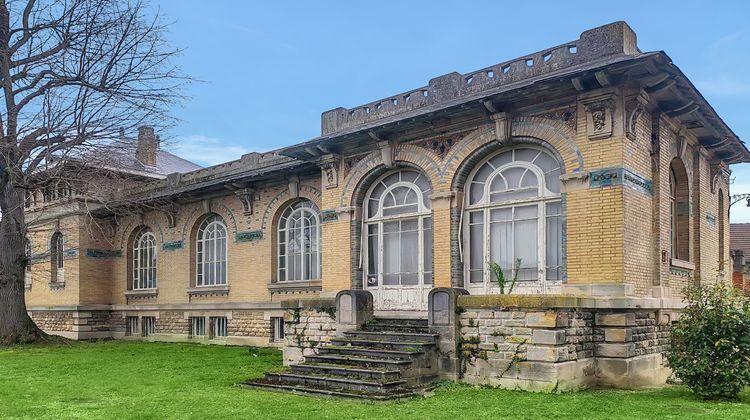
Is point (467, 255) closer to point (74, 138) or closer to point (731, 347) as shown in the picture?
point (731, 347)

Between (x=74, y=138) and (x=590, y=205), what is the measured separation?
538 inches

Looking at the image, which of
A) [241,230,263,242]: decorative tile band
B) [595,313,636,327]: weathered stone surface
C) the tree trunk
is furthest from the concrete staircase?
the tree trunk

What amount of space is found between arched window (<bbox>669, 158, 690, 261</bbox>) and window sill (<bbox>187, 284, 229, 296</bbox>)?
12477 millimetres

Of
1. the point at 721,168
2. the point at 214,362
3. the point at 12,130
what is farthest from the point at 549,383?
the point at 12,130

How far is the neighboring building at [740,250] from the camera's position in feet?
93.4

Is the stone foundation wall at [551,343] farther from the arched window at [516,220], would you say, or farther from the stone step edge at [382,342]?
the arched window at [516,220]

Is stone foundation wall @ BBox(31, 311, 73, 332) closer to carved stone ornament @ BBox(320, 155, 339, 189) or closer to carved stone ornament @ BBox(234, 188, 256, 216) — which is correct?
carved stone ornament @ BBox(234, 188, 256, 216)

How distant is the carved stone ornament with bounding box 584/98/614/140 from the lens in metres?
11.9

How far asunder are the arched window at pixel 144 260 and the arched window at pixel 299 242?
6.42m

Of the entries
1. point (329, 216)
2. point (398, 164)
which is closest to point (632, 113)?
point (398, 164)

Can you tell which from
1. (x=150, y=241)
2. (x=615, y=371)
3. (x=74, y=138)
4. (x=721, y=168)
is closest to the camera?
(x=615, y=371)

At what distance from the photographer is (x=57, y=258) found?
26.6 m

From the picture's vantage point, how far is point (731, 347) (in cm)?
1016

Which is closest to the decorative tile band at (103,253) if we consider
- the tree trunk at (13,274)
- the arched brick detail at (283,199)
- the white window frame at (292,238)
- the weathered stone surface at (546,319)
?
the tree trunk at (13,274)
